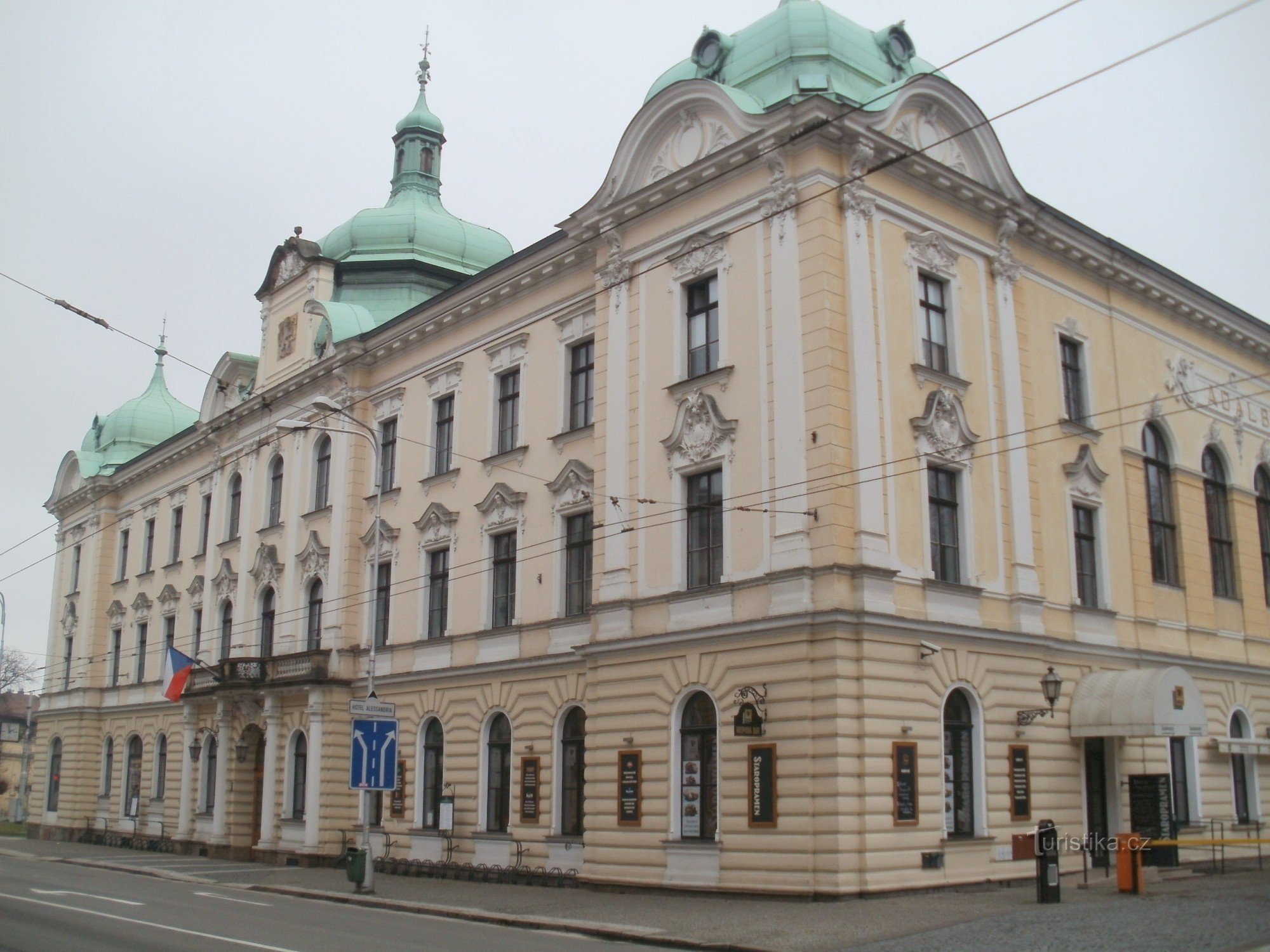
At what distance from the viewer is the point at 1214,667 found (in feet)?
94.4

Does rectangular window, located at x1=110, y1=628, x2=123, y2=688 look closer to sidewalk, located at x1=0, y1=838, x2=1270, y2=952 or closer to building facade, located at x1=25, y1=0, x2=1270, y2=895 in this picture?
building facade, located at x1=25, y1=0, x2=1270, y2=895

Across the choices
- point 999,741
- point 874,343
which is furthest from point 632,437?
point 999,741

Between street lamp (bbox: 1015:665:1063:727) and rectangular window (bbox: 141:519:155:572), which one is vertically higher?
rectangular window (bbox: 141:519:155:572)

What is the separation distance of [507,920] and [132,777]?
95.9ft

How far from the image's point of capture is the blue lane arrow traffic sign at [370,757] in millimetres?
24328

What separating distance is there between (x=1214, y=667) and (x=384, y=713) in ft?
58.5

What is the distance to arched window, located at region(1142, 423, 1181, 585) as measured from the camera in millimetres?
28641

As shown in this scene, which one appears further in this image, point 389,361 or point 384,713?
point 389,361

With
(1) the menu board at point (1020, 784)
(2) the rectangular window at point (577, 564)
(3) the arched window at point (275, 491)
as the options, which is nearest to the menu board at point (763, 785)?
(1) the menu board at point (1020, 784)

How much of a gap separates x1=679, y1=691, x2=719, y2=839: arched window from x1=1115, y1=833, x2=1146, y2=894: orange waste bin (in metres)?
6.31

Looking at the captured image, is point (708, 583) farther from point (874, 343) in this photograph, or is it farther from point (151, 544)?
point (151, 544)

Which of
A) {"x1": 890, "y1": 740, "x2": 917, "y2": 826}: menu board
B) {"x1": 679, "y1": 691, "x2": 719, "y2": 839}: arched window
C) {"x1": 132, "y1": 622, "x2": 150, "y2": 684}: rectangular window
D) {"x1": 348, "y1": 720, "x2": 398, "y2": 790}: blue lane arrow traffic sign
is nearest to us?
{"x1": 890, "y1": 740, "x2": 917, "y2": 826}: menu board

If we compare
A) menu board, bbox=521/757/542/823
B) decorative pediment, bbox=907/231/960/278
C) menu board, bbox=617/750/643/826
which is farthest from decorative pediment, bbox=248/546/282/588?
decorative pediment, bbox=907/231/960/278

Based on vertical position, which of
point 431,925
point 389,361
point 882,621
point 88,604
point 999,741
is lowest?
point 431,925
